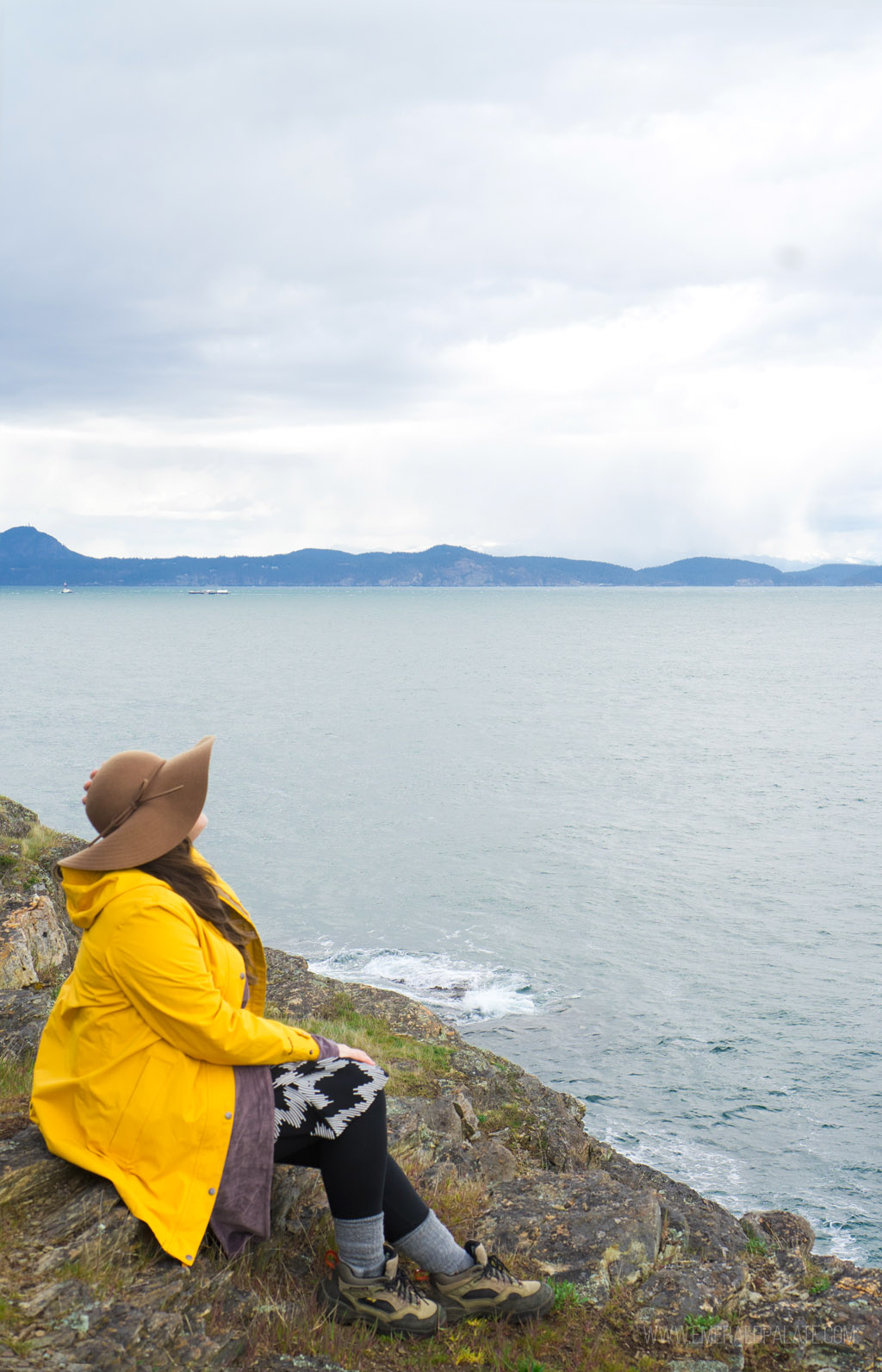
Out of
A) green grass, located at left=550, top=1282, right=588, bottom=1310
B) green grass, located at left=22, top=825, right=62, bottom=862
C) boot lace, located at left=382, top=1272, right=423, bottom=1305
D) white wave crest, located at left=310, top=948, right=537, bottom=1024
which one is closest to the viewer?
boot lace, located at left=382, top=1272, right=423, bottom=1305

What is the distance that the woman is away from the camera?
403cm

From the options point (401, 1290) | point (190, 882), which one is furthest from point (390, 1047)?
point (190, 882)

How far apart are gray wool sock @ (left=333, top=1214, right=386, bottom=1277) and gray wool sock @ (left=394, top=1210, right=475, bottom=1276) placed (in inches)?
7.0

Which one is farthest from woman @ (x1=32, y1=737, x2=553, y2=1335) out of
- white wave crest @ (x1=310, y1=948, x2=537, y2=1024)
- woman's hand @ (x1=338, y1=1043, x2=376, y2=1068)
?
white wave crest @ (x1=310, y1=948, x2=537, y2=1024)

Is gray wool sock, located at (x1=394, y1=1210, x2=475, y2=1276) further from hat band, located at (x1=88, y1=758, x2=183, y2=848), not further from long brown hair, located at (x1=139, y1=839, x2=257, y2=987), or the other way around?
hat band, located at (x1=88, y1=758, x2=183, y2=848)

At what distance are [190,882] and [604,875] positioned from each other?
29113 millimetres

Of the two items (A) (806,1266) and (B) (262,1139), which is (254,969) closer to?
(B) (262,1139)

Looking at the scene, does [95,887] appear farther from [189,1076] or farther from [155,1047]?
[189,1076]

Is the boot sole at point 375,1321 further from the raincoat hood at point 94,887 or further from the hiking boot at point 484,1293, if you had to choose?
the raincoat hood at point 94,887

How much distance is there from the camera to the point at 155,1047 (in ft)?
13.4

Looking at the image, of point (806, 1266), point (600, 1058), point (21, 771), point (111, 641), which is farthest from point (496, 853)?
point (111, 641)

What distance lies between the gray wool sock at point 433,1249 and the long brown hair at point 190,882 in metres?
1.70

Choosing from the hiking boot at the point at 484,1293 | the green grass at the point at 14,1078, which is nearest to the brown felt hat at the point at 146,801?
the hiking boot at the point at 484,1293

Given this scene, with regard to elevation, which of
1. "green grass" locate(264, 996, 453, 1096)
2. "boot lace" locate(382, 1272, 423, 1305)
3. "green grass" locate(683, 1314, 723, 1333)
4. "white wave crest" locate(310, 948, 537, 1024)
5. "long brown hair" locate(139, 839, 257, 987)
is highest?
"long brown hair" locate(139, 839, 257, 987)
